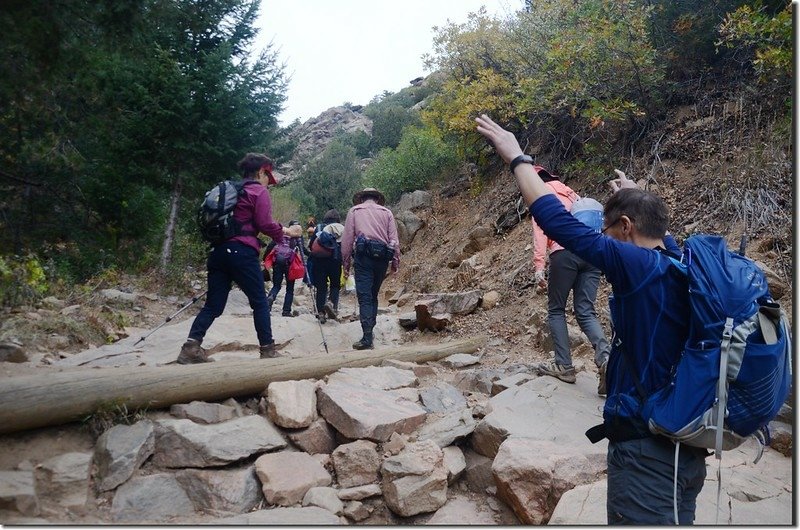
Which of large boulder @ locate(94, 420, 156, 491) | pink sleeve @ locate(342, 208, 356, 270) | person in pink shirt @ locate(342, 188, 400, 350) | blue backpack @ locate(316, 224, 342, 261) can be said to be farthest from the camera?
blue backpack @ locate(316, 224, 342, 261)

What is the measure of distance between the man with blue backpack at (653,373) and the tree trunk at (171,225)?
1235 centimetres

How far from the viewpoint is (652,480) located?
1.93m

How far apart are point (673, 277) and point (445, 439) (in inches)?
104

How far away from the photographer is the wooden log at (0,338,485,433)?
351cm

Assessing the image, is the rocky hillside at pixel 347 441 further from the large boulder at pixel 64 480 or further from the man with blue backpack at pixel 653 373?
the man with blue backpack at pixel 653 373

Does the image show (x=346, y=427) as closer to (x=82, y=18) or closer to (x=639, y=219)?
(x=639, y=219)

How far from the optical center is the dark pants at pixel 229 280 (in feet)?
17.1

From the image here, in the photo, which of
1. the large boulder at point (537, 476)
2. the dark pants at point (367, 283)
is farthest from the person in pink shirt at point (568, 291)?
the dark pants at point (367, 283)

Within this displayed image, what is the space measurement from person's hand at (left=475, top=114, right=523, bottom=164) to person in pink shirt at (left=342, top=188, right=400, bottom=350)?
465 centimetres

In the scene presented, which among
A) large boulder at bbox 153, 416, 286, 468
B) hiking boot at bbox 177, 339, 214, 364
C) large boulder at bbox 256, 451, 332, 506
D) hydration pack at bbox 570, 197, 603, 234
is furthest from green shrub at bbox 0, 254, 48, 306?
hydration pack at bbox 570, 197, 603, 234

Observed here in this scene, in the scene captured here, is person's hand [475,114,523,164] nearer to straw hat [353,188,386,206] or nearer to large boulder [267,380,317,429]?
large boulder [267,380,317,429]

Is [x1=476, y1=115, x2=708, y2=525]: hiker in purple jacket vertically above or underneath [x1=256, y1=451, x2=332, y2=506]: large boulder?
above

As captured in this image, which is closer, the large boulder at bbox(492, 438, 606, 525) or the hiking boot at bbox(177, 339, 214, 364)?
Result: the large boulder at bbox(492, 438, 606, 525)

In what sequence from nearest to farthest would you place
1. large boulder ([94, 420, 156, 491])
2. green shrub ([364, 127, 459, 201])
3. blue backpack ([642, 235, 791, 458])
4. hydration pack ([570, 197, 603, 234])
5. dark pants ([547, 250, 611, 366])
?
blue backpack ([642, 235, 791, 458])
large boulder ([94, 420, 156, 491])
hydration pack ([570, 197, 603, 234])
dark pants ([547, 250, 611, 366])
green shrub ([364, 127, 459, 201])
